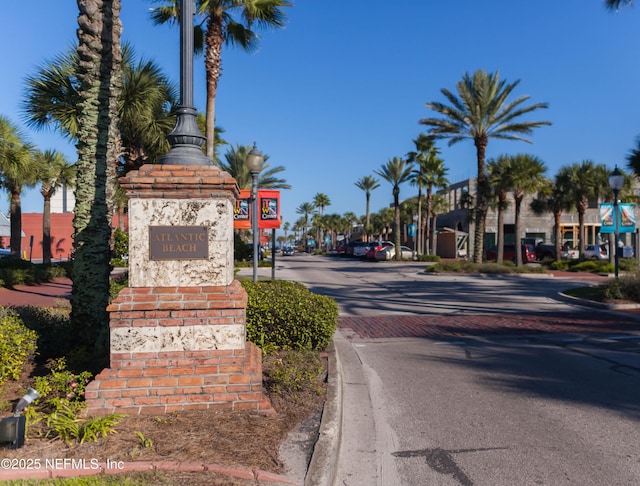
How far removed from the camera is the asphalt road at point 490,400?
3.96m

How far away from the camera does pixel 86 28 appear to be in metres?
6.73

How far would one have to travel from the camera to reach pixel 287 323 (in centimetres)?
720

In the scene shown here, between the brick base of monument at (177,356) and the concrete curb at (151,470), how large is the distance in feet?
2.93

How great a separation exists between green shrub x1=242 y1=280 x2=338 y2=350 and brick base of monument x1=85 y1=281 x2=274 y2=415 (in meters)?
2.44

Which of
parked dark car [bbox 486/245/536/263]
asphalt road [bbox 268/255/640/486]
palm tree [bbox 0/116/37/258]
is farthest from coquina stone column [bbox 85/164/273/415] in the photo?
parked dark car [bbox 486/245/536/263]

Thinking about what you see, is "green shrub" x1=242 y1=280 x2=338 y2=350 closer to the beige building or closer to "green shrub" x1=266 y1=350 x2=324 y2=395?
"green shrub" x1=266 y1=350 x2=324 y2=395

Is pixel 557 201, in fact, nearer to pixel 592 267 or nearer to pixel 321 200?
pixel 592 267

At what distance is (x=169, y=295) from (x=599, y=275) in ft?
88.9

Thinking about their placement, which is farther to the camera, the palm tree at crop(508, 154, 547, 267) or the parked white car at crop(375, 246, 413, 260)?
the parked white car at crop(375, 246, 413, 260)

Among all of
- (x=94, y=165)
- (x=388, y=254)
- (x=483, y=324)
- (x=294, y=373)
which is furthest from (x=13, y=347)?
(x=388, y=254)

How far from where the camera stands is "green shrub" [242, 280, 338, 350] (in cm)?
708

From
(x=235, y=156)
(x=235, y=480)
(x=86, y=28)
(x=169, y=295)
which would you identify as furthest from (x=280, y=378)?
(x=235, y=156)

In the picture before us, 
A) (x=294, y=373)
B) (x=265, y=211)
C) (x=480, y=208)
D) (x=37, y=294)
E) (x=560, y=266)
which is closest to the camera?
(x=294, y=373)

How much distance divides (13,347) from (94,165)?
263 centimetres
